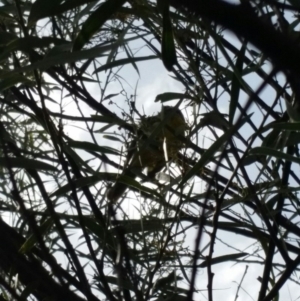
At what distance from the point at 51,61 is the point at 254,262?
1.46 feet

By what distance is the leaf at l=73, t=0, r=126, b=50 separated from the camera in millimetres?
624

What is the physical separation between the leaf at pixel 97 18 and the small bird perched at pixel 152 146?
0.42 ft

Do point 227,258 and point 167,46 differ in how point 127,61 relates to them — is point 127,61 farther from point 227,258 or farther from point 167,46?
point 227,258

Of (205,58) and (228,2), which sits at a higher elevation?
(205,58)

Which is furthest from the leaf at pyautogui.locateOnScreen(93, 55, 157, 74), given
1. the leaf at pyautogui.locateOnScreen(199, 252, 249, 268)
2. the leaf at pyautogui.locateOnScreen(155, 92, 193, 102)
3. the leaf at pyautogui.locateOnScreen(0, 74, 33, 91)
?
the leaf at pyautogui.locateOnScreen(199, 252, 249, 268)

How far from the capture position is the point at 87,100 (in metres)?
0.95

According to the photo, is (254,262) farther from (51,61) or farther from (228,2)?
(228,2)

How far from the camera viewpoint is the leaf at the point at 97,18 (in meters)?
0.62

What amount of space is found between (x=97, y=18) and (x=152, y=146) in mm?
274

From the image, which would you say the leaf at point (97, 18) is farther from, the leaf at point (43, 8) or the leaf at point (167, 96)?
the leaf at point (167, 96)

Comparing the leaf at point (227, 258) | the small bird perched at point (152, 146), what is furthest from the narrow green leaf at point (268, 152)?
the leaf at point (227, 258)

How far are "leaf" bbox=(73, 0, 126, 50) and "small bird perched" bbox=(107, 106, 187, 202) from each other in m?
0.13

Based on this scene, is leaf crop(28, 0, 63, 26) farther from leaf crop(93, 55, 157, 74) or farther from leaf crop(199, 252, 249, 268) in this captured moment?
leaf crop(199, 252, 249, 268)

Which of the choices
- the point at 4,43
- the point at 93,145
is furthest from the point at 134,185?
the point at 4,43
